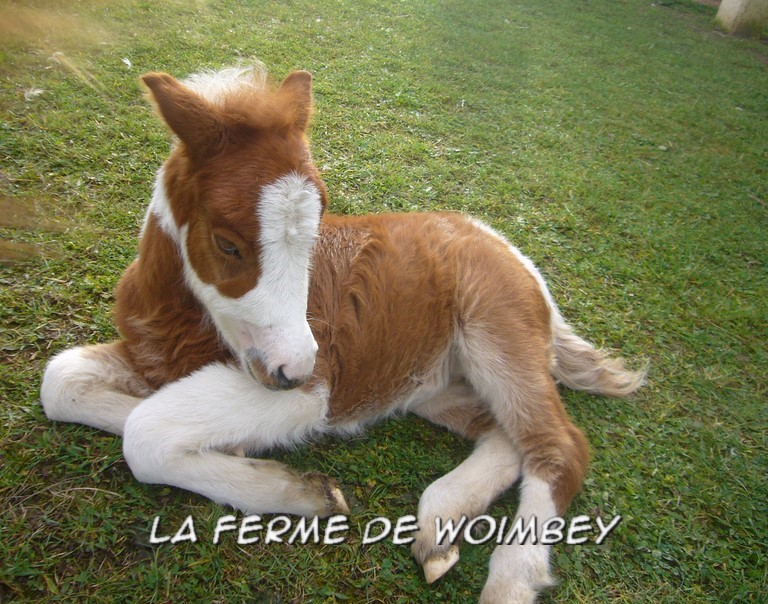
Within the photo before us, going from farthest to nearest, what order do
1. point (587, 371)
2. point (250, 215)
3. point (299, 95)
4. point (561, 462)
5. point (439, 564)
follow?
point (587, 371) → point (561, 462) → point (299, 95) → point (439, 564) → point (250, 215)

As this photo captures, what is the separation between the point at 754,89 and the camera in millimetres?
9828

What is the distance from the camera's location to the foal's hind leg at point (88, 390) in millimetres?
2389

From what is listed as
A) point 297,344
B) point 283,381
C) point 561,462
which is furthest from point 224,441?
point 561,462

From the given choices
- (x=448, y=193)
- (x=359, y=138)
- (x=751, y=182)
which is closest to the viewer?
(x=448, y=193)

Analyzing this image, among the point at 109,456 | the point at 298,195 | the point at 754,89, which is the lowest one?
the point at 109,456

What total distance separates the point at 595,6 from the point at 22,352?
49.4ft

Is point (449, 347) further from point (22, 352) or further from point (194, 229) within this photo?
point (22, 352)

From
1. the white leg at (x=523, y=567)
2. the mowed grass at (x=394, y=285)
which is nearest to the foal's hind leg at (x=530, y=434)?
the white leg at (x=523, y=567)

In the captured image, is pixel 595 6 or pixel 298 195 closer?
pixel 298 195

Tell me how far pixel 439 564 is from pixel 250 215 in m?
1.72

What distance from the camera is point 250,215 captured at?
2.03 m

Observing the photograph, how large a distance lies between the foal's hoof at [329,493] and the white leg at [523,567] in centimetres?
73

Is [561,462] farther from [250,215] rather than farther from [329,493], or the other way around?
[250,215]

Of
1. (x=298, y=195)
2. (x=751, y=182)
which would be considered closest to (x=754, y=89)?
(x=751, y=182)
